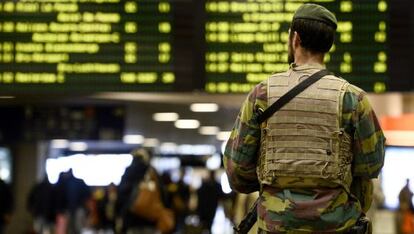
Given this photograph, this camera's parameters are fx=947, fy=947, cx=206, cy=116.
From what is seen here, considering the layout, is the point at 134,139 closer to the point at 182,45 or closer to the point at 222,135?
the point at 222,135

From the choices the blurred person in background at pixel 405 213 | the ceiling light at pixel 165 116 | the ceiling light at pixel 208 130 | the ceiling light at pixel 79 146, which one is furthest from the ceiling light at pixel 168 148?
the blurred person in background at pixel 405 213

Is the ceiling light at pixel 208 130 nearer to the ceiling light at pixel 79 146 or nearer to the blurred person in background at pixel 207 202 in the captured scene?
the ceiling light at pixel 79 146

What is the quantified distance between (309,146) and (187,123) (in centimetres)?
2609

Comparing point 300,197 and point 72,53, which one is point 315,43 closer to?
point 300,197

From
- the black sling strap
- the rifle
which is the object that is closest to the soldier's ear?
the black sling strap

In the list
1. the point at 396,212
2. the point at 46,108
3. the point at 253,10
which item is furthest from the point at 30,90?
the point at 46,108

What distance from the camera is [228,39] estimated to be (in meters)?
7.68

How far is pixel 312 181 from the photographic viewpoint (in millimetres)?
3145

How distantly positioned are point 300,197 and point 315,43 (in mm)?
539

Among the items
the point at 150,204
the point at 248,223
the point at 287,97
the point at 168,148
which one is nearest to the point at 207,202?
the point at 150,204

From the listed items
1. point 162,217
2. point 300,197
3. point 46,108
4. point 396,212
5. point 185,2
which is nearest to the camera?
point 300,197

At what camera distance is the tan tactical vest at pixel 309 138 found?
3.15 metres

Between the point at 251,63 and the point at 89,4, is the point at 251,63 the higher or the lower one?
the lower one

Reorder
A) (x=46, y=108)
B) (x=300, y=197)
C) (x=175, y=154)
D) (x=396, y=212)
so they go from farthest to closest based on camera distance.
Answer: (x=175, y=154) < (x=46, y=108) < (x=396, y=212) < (x=300, y=197)
